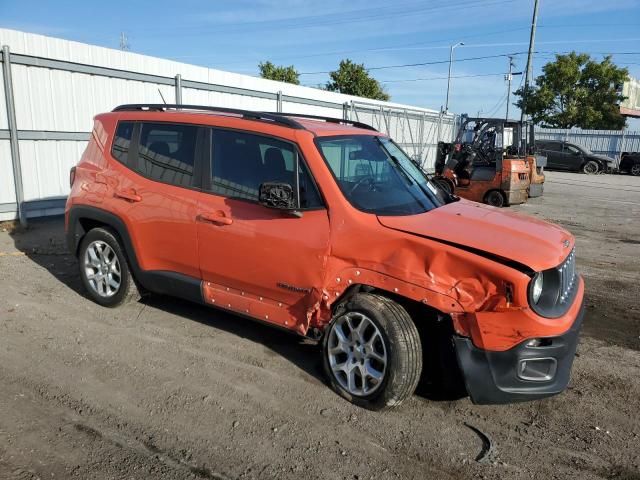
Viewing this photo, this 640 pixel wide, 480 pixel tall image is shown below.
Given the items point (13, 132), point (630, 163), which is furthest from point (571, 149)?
point (13, 132)

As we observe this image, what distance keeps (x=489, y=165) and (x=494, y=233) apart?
424 inches

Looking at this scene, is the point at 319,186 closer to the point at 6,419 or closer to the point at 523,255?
the point at 523,255

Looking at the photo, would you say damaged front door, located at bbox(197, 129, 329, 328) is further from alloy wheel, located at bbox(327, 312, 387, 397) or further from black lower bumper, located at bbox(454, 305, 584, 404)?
black lower bumper, located at bbox(454, 305, 584, 404)

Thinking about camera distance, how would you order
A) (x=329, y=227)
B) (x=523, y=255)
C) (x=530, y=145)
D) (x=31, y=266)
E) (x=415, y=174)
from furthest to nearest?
(x=530, y=145)
(x=31, y=266)
(x=415, y=174)
(x=329, y=227)
(x=523, y=255)

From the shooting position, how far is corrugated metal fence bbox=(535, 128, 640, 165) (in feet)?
103

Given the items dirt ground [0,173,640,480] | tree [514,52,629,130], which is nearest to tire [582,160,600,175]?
tree [514,52,629,130]

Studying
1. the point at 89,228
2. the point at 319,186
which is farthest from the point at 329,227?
the point at 89,228

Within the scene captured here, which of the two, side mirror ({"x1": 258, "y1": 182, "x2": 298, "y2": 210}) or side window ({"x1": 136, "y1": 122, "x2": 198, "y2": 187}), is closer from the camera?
side mirror ({"x1": 258, "y1": 182, "x2": 298, "y2": 210})

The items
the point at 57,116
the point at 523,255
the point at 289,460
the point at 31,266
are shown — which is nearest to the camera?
the point at 289,460

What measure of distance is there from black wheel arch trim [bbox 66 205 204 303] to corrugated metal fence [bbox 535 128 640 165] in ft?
108

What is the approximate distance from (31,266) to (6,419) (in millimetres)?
3936

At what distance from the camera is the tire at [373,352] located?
3314 mm

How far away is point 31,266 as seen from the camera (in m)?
6.68

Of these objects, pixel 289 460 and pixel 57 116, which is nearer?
pixel 289 460
